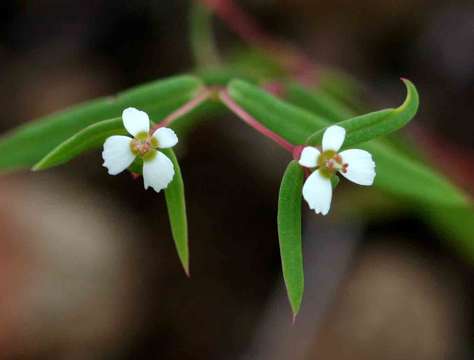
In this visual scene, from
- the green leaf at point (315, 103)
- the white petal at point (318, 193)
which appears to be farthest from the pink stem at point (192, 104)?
the white petal at point (318, 193)

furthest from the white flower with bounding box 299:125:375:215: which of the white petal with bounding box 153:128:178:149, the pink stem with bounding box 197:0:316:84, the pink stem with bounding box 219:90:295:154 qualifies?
the pink stem with bounding box 197:0:316:84

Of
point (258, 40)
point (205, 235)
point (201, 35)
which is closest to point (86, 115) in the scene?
point (201, 35)

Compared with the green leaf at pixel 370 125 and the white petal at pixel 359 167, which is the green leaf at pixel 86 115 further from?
the white petal at pixel 359 167

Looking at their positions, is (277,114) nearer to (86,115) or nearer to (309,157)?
(309,157)

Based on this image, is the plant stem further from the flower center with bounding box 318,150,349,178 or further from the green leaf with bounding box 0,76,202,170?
the flower center with bounding box 318,150,349,178

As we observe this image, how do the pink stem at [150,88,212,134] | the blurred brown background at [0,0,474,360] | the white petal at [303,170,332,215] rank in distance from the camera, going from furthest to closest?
the blurred brown background at [0,0,474,360] < the pink stem at [150,88,212,134] < the white petal at [303,170,332,215]

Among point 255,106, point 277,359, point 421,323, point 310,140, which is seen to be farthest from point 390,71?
point 310,140
